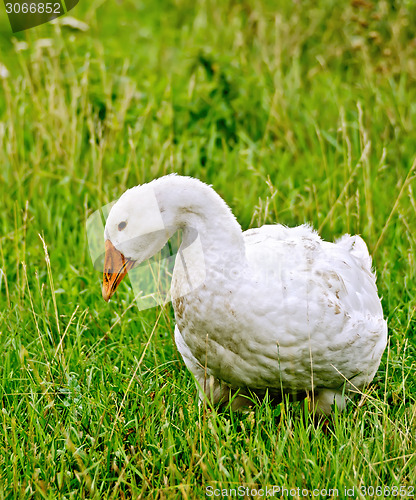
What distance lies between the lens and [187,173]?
4750 mm

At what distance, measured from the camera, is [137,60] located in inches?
249

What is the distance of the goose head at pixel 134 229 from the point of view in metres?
2.54

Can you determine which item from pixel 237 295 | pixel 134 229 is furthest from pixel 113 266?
pixel 237 295

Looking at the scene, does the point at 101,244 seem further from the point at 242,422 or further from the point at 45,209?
the point at 242,422

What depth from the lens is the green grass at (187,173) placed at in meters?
2.66

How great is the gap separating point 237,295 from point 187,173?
2.26 metres

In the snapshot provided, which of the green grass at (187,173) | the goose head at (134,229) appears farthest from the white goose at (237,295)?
the green grass at (187,173)

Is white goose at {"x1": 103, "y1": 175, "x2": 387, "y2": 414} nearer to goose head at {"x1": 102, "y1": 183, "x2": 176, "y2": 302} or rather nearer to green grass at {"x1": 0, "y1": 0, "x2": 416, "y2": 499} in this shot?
goose head at {"x1": 102, "y1": 183, "x2": 176, "y2": 302}

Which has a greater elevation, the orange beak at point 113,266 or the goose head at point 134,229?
the goose head at point 134,229

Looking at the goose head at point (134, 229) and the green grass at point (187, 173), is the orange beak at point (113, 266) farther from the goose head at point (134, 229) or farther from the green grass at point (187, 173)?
the green grass at point (187, 173)

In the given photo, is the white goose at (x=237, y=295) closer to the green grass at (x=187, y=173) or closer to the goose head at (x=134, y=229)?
the goose head at (x=134, y=229)

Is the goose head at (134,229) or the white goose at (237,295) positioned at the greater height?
the goose head at (134,229)

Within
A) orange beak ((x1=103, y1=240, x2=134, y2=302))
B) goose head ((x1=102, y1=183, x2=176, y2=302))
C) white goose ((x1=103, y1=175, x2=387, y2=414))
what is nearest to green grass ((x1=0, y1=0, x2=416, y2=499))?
white goose ((x1=103, y1=175, x2=387, y2=414))

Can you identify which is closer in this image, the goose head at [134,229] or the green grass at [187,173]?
the goose head at [134,229]
